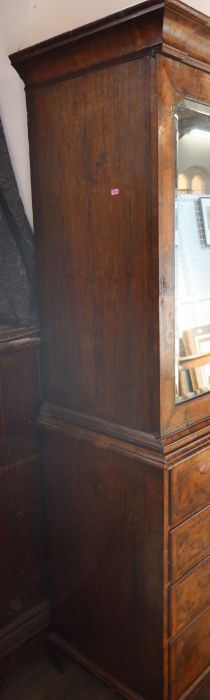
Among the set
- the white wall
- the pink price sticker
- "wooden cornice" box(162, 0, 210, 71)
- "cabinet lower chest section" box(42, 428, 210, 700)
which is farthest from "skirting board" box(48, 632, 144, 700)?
"wooden cornice" box(162, 0, 210, 71)

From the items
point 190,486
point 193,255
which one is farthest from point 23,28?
point 190,486

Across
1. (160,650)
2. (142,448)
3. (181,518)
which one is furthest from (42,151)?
(160,650)

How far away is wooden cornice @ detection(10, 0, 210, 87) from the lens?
1158mm

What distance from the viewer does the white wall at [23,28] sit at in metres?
1.62

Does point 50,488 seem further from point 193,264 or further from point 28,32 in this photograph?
point 28,32

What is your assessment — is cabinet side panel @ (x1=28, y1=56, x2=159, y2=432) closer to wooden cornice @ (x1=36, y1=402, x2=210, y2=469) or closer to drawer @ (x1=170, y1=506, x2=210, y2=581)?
wooden cornice @ (x1=36, y1=402, x2=210, y2=469)

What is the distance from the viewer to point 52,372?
169cm

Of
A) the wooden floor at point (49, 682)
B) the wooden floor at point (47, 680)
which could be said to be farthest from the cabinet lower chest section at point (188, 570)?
the wooden floor at point (49, 682)

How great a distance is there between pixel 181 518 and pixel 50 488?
0.49m

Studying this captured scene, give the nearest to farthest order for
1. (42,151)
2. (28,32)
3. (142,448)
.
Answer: (142,448)
(42,151)
(28,32)

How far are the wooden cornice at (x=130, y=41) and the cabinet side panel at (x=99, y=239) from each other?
0.03 m

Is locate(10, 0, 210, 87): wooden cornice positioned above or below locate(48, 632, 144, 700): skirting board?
above

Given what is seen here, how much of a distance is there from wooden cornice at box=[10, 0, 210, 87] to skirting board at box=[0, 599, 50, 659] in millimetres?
1701

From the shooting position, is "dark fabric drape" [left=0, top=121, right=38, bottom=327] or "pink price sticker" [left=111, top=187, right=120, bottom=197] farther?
"dark fabric drape" [left=0, top=121, right=38, bottom=327]
